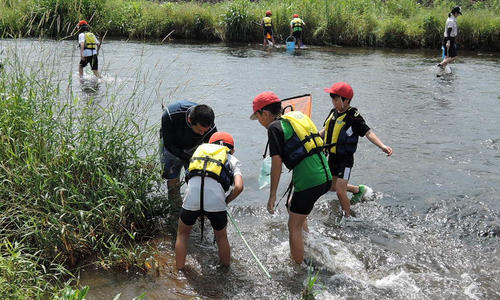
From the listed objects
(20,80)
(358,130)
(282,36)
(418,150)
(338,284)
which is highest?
(282,36)

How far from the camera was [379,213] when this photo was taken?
6.41 m

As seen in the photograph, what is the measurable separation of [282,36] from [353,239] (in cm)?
1958

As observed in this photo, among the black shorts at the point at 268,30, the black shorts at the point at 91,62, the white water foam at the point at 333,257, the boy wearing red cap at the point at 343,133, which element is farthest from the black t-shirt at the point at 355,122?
the black shorts at the point at 268,30

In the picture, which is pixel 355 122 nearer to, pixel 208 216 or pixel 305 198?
pixel 305 198

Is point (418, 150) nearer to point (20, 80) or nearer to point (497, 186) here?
point (497, 186)

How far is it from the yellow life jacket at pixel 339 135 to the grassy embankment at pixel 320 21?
16950mm

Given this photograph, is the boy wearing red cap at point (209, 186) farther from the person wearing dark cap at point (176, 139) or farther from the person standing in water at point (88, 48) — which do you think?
the person standing in water at point (88, 48)

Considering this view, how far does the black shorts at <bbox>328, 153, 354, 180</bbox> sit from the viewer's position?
593cm

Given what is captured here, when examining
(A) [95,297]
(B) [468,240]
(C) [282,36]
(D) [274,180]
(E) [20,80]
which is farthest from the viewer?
(C) [282,36]

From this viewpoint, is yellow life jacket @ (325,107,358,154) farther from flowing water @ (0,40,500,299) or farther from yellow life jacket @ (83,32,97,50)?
yellow life jacket @ (83,32,97,50)

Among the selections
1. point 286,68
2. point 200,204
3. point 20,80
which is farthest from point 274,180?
point 286,68

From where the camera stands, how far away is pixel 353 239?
5.73 m

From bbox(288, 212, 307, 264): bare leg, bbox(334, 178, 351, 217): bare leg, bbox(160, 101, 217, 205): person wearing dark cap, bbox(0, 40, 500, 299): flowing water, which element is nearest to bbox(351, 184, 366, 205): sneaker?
bbox(0, 40, 500, 299): flowing water

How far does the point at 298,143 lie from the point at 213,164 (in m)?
0.84
